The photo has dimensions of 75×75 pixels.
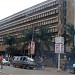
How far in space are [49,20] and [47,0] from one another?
5835 millimetres

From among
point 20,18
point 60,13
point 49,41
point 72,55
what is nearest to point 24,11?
point 20,18

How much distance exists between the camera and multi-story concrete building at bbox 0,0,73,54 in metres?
80.3

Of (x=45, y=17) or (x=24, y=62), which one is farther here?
(x=45, y=17)

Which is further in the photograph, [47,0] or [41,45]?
[47,0]

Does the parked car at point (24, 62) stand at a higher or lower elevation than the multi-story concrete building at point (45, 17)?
lower

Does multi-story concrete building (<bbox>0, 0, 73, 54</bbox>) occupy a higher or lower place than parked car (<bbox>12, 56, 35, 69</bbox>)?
higher

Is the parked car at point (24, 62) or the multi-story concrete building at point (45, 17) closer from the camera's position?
the parked car at point (24, 62)


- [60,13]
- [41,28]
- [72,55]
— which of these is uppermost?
[60,13]

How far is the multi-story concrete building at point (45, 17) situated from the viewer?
263ft

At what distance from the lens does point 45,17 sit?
88.2 meters

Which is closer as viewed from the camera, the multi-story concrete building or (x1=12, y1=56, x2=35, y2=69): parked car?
(x1=12, y1=56, x2=35, y2=69): parked car

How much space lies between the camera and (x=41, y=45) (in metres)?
70.4

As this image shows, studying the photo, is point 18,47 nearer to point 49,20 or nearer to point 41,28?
point 49,20

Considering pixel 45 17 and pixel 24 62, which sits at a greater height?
pixel 45 17
